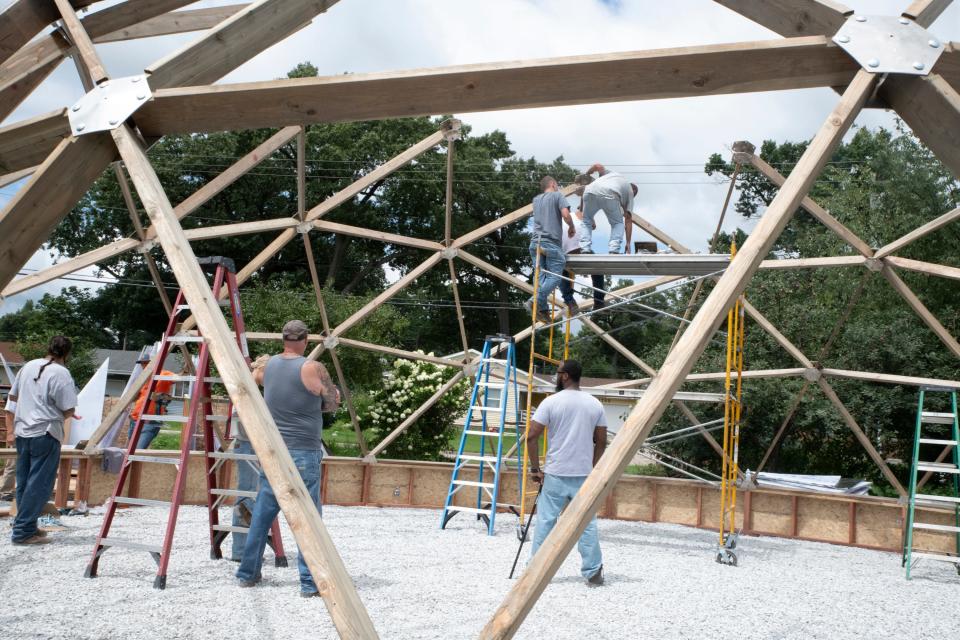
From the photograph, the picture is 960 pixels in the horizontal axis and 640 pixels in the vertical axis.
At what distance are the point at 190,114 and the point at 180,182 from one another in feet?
107

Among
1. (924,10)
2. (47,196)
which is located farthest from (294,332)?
(924,10)

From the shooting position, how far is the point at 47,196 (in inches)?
148

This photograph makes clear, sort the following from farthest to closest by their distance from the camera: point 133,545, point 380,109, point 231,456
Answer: point 231,456 → point 133,545 → point 380,109

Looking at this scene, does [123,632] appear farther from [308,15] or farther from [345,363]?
[345,363]

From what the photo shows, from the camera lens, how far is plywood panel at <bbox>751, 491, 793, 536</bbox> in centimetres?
1099

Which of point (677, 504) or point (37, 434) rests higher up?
point (37, 434)

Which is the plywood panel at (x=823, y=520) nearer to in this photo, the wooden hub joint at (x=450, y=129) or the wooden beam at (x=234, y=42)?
the wooden hub joint at (x=450, y=129)

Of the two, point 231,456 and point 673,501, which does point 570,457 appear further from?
point 673,501

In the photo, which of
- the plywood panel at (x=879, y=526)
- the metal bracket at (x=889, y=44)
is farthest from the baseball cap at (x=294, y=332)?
the plywood panel at (x=879, y=526)

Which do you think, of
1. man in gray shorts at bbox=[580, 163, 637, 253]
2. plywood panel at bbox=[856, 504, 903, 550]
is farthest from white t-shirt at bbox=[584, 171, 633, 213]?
plywood panel at bbox=[856, 504, 903, 550]

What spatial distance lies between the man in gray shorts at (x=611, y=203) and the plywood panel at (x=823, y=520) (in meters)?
4.46

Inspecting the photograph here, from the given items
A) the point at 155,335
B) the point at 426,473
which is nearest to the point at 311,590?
the point at 426,473

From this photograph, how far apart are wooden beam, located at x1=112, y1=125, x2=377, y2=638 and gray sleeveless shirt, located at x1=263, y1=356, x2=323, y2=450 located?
2.19 meters

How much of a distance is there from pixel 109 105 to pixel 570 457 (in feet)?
13.7
